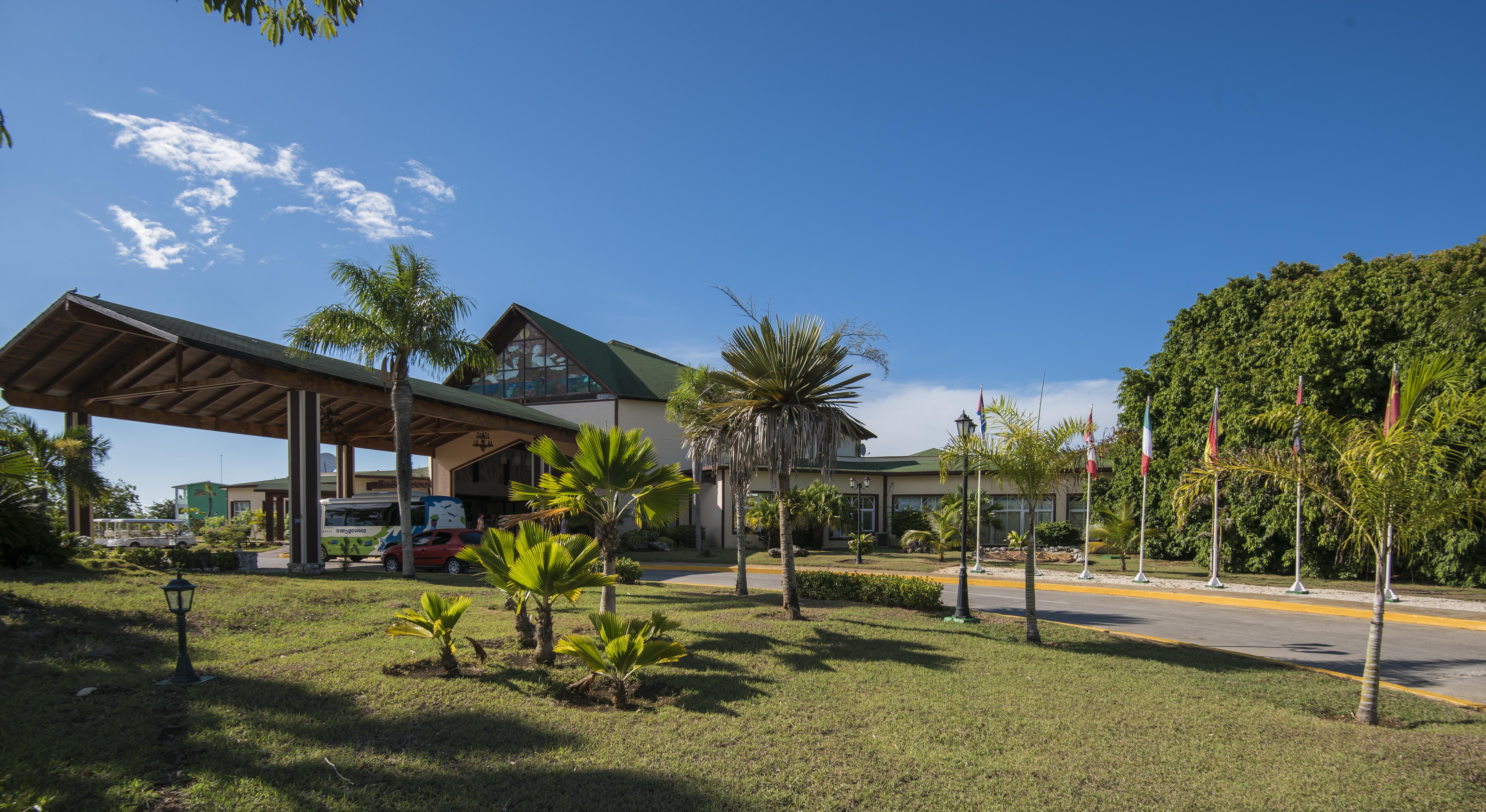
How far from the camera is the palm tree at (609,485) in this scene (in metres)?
9.15

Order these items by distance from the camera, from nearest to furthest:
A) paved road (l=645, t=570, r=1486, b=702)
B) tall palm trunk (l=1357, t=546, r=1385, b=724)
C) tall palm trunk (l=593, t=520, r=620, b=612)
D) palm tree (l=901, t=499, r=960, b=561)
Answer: tall palm trunk (l=1357, t=546, r=1385, b=724)
paved road (l=645, t=570, r=1486, b=702)
tall palm trunk (l=593, t=520, r=620, b=612)
palm tree (l=901, t=499, r=960, b=561)

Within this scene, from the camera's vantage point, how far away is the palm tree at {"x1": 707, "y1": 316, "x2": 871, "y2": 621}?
1120cm

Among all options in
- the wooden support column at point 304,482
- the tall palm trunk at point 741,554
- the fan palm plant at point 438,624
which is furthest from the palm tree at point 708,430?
the wooden support column at point 304,482

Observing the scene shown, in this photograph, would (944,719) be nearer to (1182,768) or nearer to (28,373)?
(1182,768)

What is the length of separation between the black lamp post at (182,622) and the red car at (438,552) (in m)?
14.4

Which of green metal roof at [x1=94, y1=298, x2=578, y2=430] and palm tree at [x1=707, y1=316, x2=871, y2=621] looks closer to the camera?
palm tree at [x1=707, y1=316, x2=871, y2=621]

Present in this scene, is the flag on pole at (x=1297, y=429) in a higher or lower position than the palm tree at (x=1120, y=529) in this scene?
higher

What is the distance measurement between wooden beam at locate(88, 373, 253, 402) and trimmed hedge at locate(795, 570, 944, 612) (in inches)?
544

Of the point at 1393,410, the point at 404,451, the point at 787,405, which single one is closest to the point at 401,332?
the point at 404,451

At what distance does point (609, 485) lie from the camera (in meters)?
9.27

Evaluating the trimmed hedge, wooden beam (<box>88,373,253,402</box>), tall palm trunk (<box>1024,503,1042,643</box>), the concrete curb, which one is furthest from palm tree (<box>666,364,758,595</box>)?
wooden beam (<box>88,373,253,402</box>)

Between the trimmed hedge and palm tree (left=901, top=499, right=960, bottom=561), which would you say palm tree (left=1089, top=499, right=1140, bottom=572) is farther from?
the trimmed hedge

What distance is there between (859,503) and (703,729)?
2327 centimetres

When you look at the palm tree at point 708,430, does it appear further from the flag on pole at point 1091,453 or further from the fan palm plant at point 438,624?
the flag on pole at point 1091,453
